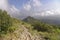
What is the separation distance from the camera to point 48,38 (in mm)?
24328

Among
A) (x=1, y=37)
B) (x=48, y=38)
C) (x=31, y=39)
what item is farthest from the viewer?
(x=48, y=38)

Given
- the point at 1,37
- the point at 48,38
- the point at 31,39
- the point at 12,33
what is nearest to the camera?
the point at 1,37

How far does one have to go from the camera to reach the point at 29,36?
22.9 m

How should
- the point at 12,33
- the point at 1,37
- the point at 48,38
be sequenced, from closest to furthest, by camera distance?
1. the point at 1,37
2. the point at 12,33
3. the point at 48,38

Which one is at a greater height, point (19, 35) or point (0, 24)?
point (0, 24)

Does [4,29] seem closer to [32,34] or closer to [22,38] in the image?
[22,38]

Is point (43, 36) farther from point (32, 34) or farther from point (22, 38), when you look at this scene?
point (22, 38)

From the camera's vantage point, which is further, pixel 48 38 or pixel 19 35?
pixel 48 38

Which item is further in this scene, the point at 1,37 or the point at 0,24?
the point at 0,24

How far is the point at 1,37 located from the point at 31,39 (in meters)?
4.34

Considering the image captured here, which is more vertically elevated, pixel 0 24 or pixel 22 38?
pixel 0 24

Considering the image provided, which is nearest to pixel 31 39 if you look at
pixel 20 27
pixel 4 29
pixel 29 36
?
pixel 29 36

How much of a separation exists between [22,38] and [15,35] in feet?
3.29

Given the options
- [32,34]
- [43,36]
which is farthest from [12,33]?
[43,36]
